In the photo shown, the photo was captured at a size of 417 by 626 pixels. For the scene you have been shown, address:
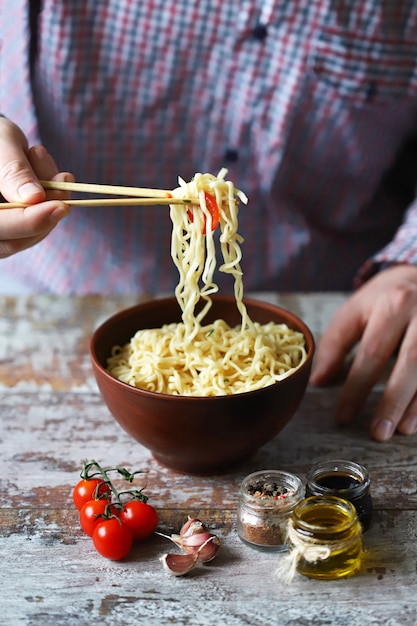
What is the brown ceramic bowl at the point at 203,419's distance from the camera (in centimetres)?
160

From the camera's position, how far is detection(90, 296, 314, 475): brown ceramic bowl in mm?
1601

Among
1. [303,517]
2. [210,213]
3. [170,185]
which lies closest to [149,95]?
[170,185]

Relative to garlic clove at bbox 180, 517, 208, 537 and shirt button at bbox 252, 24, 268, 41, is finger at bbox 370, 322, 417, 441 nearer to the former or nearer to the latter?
garlic clove at bbox 180, 517, 208, 537

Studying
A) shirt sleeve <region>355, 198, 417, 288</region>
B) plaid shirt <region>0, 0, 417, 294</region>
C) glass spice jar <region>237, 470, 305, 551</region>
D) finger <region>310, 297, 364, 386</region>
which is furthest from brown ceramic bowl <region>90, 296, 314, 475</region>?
plaid shirt <region>0, 0, 417, 294</region>

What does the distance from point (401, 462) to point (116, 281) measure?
136 centimetres

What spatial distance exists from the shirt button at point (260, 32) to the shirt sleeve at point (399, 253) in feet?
2.34

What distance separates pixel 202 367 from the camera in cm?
177

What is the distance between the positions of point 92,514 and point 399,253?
121 cm

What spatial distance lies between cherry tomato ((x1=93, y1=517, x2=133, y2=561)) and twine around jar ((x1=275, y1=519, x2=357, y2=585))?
0.94 ft

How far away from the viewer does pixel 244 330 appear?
185cm

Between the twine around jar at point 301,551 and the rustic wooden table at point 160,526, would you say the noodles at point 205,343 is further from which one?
the twine around jar at point 301,551

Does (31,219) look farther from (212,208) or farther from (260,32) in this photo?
(260,32)

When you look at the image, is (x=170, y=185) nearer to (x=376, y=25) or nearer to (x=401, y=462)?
(x=376, y=25)

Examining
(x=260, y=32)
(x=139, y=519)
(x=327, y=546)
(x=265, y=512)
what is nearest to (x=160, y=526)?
(x=139, y=519)
